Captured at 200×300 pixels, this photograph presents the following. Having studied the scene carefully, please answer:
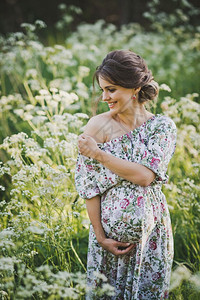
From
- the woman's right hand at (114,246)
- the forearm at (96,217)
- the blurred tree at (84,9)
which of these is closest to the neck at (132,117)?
the forearm at (96,217)

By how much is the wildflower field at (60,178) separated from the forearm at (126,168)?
44 cm

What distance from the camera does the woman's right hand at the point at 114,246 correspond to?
70.4 inches

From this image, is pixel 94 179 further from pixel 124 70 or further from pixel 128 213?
pixel 124 70

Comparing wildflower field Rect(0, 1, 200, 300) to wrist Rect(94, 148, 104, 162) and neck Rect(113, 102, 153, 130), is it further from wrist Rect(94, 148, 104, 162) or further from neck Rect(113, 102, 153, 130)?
wrist Rect(94, 148, 104, 162)

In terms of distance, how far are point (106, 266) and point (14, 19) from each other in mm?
10695

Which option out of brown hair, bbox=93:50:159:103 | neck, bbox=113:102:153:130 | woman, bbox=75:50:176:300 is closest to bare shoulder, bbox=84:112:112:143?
woman, bbox=75:50:176:300

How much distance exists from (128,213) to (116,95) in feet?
2.07

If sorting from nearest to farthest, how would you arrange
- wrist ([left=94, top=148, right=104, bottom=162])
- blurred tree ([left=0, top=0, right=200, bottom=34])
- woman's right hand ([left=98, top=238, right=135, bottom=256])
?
1. wrist ([left=94, top=148, right=104, bottom=162])
2. woman's right hand ([left=98, top=238, right=135, bottom=256])
3. blurred tree ([left=0, top=0, right=200, bottom=34])

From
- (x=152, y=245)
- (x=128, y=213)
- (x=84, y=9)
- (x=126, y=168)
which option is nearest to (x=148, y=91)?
(x=126, y=168)

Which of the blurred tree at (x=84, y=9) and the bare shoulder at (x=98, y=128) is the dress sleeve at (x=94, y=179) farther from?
the blurred tree at (x=84, y=9)

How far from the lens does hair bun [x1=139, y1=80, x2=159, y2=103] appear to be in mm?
1863

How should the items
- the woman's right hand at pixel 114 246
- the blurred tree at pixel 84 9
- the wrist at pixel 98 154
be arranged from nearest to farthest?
the wrist at pixel 98 154 → the woman's right hand at pixel 114 246 → the blurred tree at pixel 84 9

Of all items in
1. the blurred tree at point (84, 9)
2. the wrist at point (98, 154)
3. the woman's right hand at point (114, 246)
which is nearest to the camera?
the wrist at point (98, 154)

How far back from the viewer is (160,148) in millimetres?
1744
